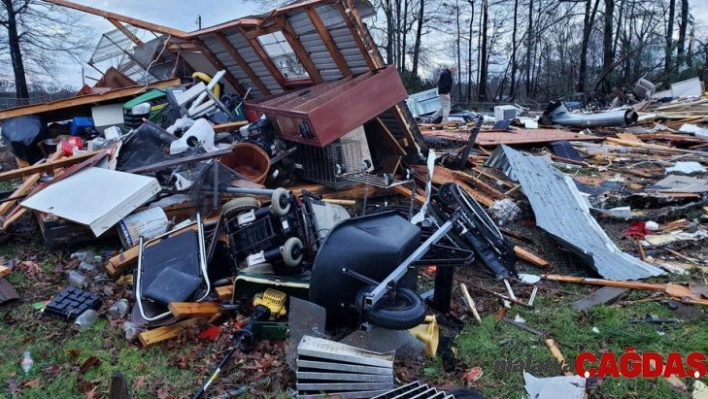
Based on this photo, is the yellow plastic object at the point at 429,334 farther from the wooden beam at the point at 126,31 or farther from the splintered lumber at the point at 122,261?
the wooden beam at the point at 126,31

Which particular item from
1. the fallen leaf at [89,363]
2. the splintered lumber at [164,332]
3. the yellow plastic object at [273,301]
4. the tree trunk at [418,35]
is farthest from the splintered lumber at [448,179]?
the tree trunk at [418,35]

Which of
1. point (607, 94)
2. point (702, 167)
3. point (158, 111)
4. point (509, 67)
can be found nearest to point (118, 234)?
point (158, 111)

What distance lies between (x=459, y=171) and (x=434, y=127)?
15.2 ft

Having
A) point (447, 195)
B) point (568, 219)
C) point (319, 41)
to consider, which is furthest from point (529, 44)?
point (447, 195)

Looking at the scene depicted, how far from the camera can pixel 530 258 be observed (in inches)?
172

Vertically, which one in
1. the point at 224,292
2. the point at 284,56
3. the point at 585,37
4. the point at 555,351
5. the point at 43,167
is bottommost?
the point at 555,351

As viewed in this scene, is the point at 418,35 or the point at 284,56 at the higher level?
the point at 418,35

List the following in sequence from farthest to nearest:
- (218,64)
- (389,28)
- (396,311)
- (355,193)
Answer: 1. (389,28)
2. (218,64)
3. (355,193)
4. (396,311)

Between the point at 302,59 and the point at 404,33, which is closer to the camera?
the point at 302,59

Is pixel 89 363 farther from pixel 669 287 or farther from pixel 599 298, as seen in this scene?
pixel 669 287

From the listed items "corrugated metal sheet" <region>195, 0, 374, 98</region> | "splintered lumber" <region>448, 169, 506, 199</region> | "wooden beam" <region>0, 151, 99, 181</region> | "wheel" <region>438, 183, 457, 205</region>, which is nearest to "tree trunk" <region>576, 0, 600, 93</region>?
"splintered lumber" <region>448, 169, 506, 199</region>

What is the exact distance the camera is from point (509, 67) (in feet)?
88.3

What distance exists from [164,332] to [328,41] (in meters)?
3.77

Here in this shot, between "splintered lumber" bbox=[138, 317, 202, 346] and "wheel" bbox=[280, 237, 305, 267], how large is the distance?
2.44 ft
